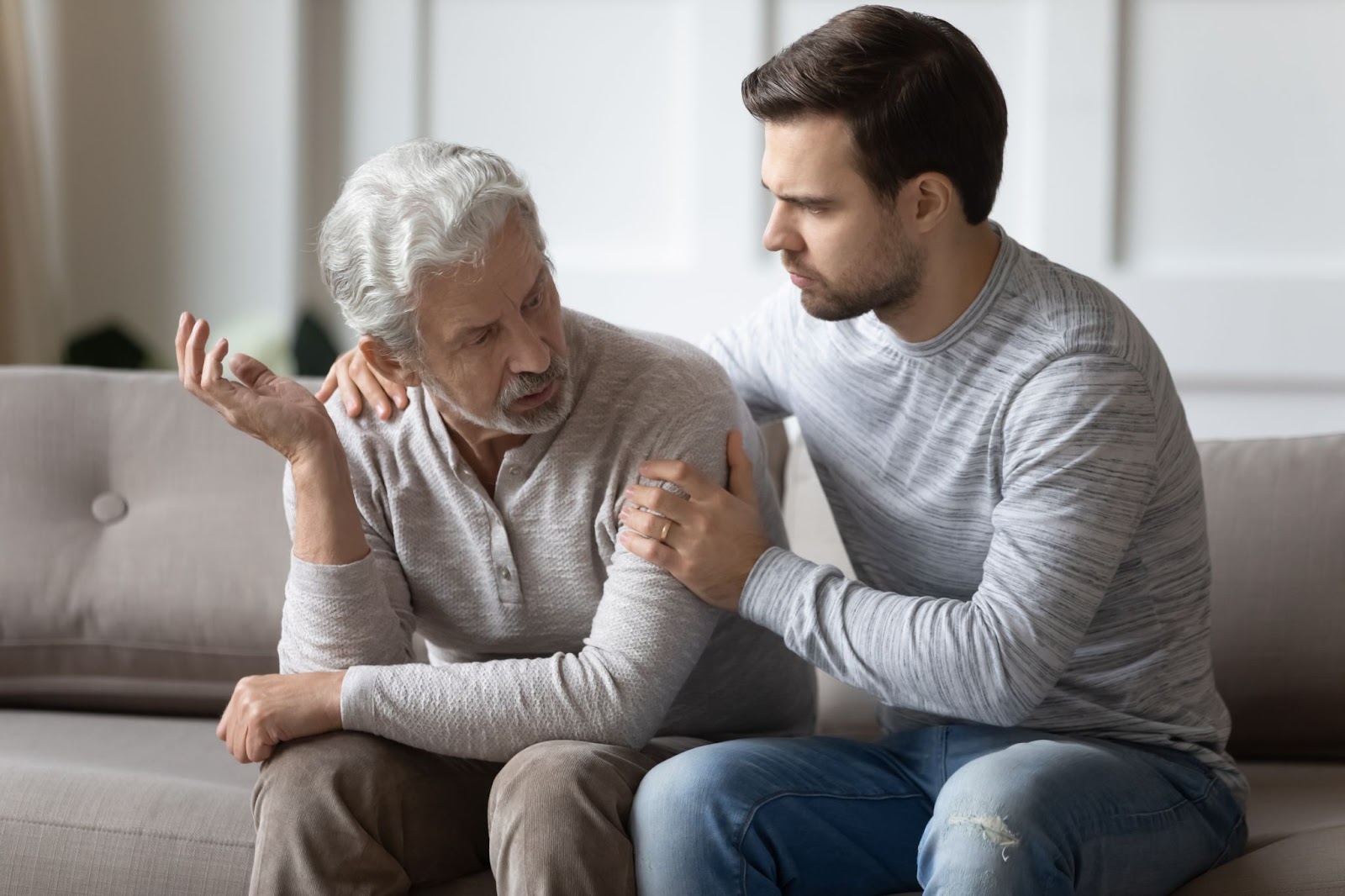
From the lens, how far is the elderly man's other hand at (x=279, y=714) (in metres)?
1.36

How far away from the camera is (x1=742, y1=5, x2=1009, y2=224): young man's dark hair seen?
1330 mm

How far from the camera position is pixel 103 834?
58.6 inches

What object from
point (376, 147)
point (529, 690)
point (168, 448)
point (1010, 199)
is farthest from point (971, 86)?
point (376, 147)

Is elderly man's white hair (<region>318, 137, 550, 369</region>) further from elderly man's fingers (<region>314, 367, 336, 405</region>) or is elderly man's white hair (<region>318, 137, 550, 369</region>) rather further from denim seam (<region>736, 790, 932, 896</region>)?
denim seam (<region>736, 790, 932, 896</region>)

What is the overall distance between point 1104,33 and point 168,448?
1617mm

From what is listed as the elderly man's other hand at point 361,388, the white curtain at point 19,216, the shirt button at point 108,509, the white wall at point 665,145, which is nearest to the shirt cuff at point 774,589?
the elderly man's other hand at point 361,388

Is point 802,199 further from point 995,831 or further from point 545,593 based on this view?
point 995,831

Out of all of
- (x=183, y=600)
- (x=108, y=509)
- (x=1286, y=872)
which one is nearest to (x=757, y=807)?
(x=1286, y=872)

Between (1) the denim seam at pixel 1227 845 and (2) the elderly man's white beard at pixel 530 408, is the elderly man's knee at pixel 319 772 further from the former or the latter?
(1) the denim seam at pixel 1227 845

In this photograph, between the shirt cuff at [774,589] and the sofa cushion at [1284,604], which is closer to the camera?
the shirt cuff at [774,589]

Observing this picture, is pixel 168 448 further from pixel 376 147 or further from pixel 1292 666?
pixel 1292 666

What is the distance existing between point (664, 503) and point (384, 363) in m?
0.35

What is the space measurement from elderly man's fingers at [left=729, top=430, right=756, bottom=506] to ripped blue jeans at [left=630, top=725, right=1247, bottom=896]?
25 cm

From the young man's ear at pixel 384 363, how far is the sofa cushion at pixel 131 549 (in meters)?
0.48
